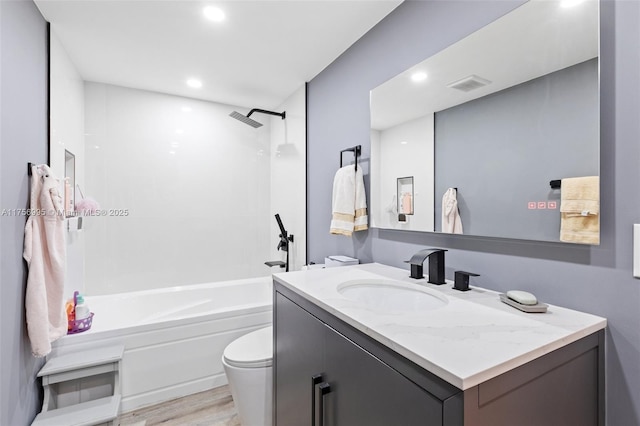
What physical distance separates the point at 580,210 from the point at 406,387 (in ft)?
2.58

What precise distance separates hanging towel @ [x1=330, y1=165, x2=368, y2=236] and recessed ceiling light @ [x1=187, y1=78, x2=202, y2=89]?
169cm

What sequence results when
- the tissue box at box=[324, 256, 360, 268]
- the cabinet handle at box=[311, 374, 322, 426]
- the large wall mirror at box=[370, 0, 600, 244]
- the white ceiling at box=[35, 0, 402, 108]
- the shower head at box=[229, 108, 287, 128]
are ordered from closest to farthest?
1. the large wall mirror at box=[370, 0, 600, 244]
2. the cabinet handle at box=[311, 374, 322, 426]
3. the white ceiling at box=[35, 0, 402, 108]
4. the tissue box at box=[324, 256, 360, 268]
5. the shower head at box=[229, 108, 287, 128]

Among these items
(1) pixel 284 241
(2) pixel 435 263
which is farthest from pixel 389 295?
(1) pixel 284 241

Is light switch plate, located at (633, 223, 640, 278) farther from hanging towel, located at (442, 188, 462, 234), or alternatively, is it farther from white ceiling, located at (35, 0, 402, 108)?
white ceiling, located at (35, 0, 402, 108)

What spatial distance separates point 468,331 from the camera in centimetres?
81

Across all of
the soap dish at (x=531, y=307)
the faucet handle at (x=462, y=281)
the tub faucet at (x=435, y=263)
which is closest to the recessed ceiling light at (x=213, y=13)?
the tub faucet at (x=435, y=263)

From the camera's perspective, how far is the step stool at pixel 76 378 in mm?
1573

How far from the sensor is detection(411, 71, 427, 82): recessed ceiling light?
1492mm

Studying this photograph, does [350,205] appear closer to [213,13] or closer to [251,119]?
[213,13]

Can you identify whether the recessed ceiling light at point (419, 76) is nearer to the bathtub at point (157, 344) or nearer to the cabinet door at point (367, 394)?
the cabinet door at point (367, 394)

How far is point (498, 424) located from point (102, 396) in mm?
2176

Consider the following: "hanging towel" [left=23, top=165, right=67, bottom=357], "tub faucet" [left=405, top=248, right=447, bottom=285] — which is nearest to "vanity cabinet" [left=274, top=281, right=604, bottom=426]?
"tub faucet" [left=405, top=248, right=447, bottom=285]

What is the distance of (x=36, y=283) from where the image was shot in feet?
5.00

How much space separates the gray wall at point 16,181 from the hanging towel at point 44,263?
1.7 inches
